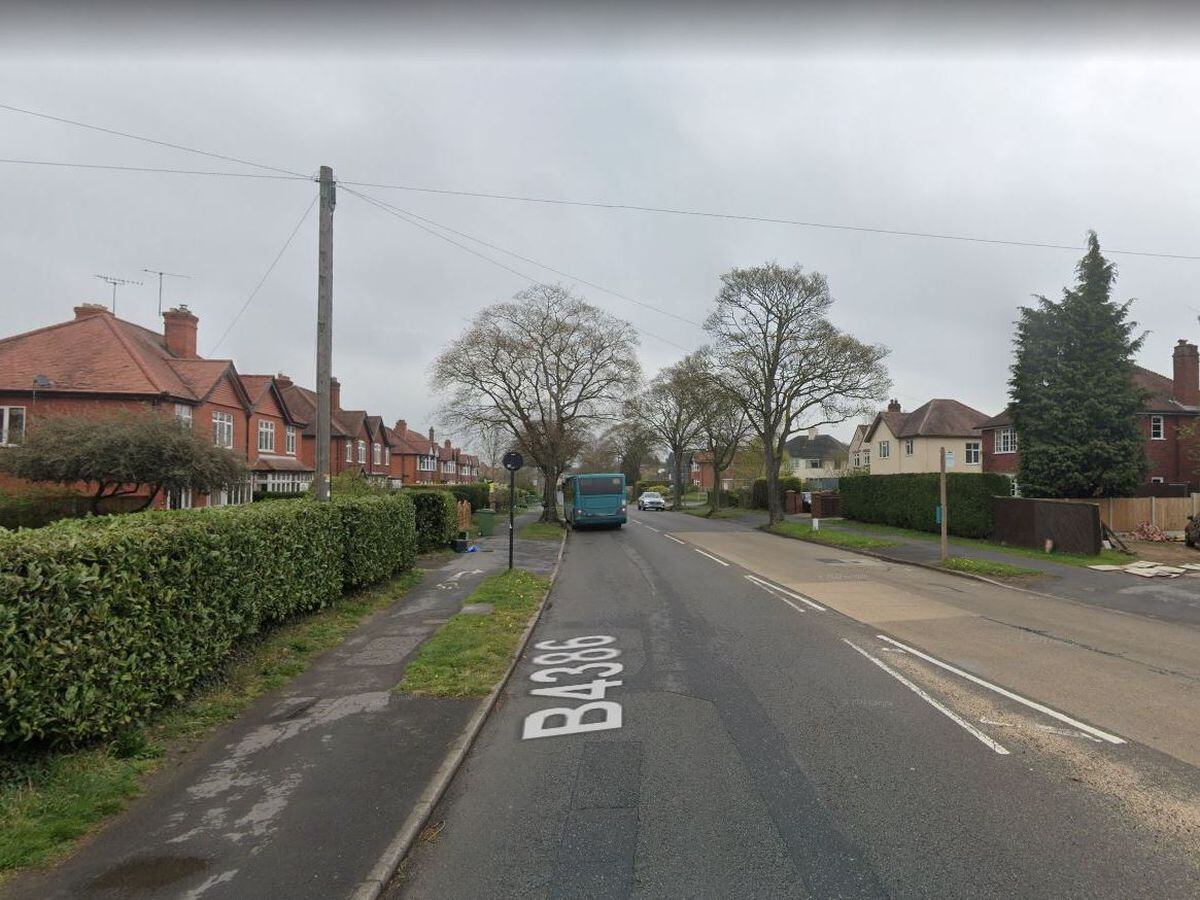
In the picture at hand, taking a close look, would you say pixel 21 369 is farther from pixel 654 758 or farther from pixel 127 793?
pixel 654 758

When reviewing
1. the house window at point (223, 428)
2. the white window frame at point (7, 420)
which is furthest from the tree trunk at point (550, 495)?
the white window frame at point (7, 420)

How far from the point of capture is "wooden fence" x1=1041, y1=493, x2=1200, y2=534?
76.1ft

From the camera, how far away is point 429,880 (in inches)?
139

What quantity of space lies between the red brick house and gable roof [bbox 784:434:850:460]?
47.0 meters

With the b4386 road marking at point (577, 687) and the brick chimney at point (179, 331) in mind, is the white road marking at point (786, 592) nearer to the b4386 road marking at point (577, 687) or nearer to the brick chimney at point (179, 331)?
the b4386 road marking at point (577, 687)

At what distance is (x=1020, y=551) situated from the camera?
2034 centimetres

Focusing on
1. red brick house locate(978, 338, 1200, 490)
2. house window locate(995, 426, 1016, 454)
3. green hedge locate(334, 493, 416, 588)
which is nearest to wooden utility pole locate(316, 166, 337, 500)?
green hedge locate(334, 493, 416, 588)

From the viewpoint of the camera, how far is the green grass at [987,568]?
1577 cm

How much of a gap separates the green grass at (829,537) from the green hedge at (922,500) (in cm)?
295

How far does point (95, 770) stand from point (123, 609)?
3.58ft

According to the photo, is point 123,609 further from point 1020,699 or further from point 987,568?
point 987,568

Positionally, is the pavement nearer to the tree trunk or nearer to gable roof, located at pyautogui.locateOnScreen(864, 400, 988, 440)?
the tree trunk

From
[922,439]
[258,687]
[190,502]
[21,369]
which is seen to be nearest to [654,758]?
[258,687]

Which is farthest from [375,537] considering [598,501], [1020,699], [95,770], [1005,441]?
[1005,441]
